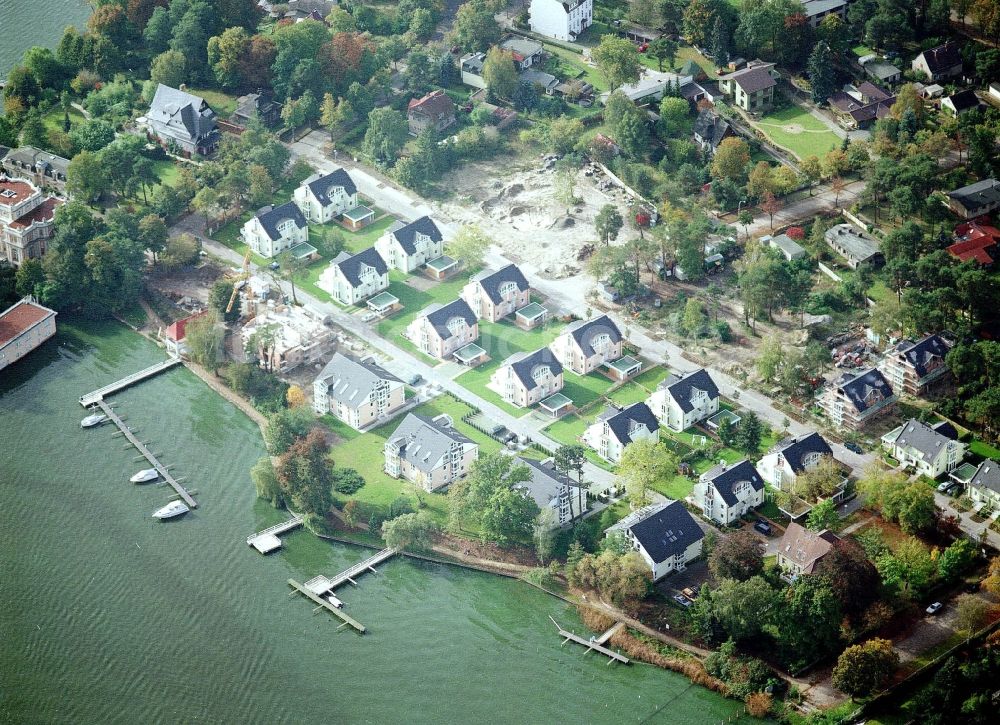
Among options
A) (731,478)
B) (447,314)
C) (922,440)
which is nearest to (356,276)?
(447,314)

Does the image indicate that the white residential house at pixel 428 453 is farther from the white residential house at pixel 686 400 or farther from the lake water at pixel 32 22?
the lake water at pixel 32 22

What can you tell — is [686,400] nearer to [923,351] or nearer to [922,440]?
[922,440]

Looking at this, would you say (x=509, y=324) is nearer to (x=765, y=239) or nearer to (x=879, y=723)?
(x=765, y=239)

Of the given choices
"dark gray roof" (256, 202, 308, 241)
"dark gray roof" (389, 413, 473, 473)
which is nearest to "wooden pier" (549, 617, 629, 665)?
"dark gray roof" (389, 413, 473, 473)

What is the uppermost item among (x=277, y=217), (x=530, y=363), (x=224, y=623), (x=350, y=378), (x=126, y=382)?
(x=277, y=217)

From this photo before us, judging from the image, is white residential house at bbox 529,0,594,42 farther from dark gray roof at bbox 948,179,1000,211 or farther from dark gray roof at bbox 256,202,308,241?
dark gray roof at bbox 948,179,1000,211

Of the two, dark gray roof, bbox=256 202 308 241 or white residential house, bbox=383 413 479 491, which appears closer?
white residential house, bbox=383 413 479 491

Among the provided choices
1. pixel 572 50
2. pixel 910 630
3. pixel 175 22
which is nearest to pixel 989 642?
pixel 910 630
